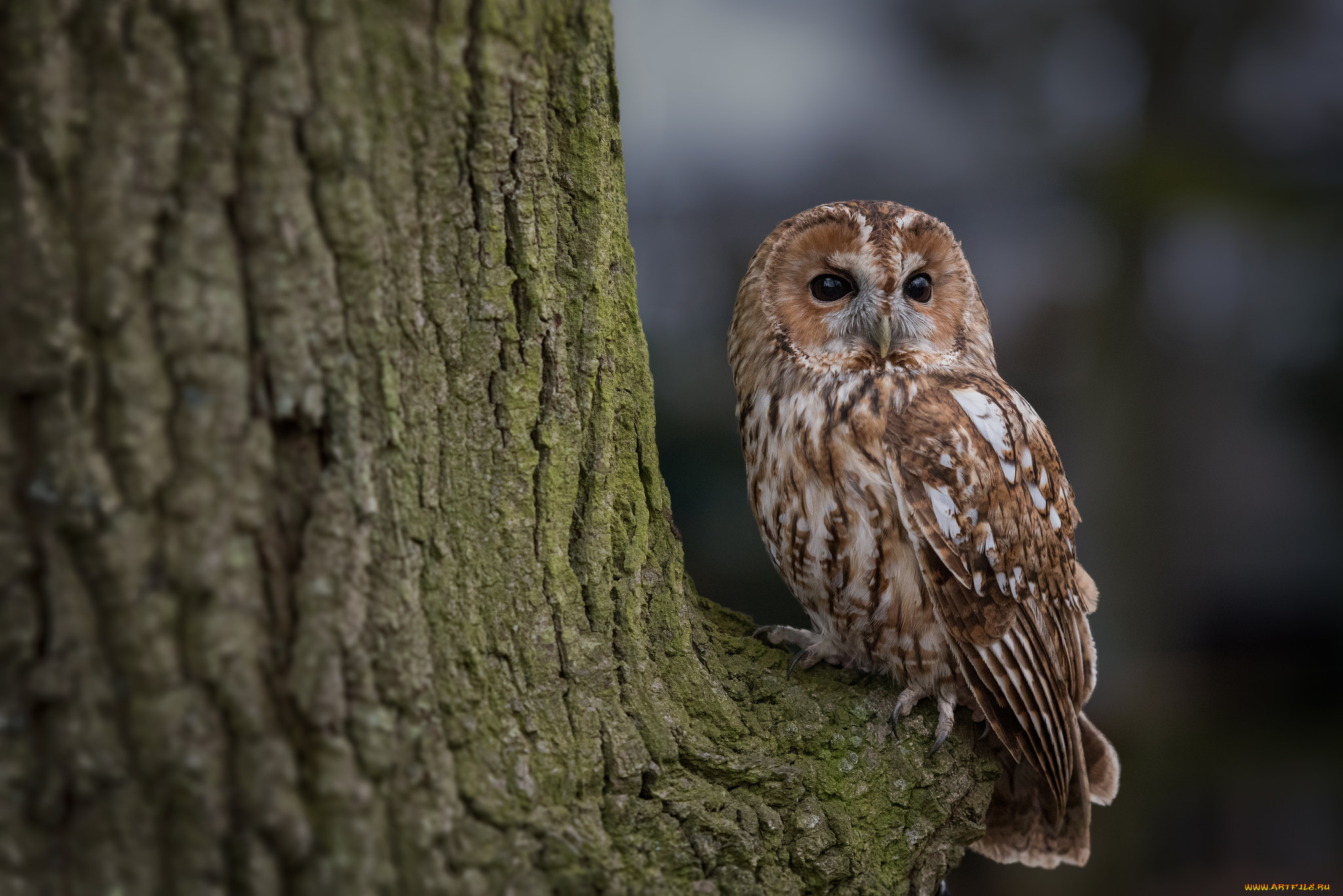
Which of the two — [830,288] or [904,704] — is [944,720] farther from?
[830,288]

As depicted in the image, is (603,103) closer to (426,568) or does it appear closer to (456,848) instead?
(426,568)

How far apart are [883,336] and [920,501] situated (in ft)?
1.16

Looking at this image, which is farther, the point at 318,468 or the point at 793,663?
the point at 793,663

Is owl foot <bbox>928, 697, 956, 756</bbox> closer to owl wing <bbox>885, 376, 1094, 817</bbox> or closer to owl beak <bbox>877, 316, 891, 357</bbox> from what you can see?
owl wing <bbox>885, 376, 1094, 817</bbox>

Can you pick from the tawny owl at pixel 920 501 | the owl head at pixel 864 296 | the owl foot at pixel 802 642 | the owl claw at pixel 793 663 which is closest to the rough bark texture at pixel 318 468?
the owl claw at pixel 793 663

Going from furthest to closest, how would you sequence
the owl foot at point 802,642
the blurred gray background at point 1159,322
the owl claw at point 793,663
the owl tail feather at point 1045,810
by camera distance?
the blurred gray background at point 1159,322 < the owl tail feather at point 1045,810 < the owl foot at point 802,642 < the owl claw at point 793,663

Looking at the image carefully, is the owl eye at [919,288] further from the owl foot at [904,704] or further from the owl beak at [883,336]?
the owl foot at [904,704]

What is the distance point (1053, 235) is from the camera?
3.29 metres

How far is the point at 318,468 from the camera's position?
860mm

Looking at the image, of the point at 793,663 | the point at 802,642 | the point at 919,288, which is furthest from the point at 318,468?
the point at 919,288

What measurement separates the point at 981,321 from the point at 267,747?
162cm

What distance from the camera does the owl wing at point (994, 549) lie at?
1517mm

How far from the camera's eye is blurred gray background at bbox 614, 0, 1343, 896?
3215mm

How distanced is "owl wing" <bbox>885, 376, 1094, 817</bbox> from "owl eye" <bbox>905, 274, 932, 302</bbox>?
215 millimetres
